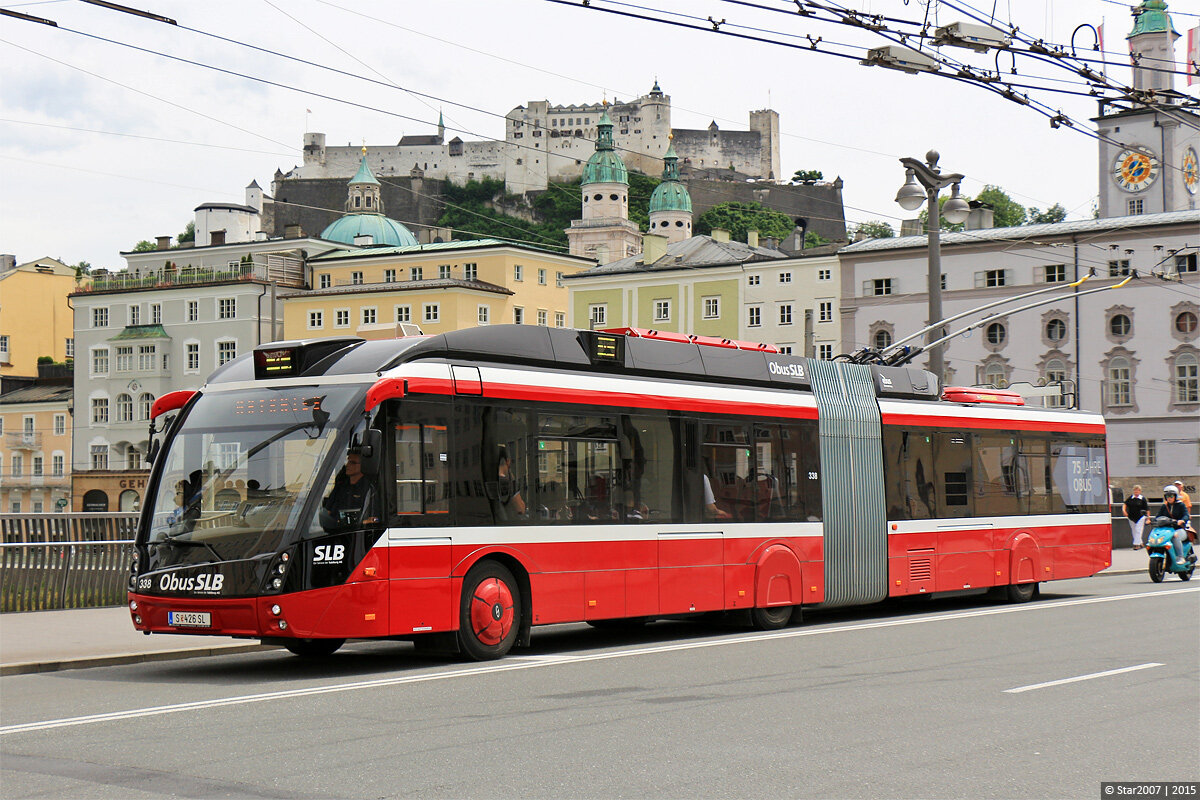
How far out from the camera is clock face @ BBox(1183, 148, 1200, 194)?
3563 inches

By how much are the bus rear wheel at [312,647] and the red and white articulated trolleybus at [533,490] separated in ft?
0.10

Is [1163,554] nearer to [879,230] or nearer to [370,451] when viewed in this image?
[370,451]

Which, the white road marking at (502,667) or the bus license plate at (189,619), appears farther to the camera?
the bus license plate at (189,619)

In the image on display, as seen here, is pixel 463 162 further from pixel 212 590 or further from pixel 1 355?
pixel 212 590

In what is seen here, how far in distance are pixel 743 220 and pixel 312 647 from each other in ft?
464

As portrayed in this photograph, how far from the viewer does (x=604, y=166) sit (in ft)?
485

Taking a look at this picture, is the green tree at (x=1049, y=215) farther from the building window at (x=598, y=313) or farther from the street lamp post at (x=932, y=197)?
the street lamp post at (x=932, y=197)

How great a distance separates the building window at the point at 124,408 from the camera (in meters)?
94.1

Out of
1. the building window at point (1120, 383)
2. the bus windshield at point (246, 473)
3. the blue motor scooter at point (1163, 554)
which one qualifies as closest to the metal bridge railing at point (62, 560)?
the bus windshield at point (246, 473)

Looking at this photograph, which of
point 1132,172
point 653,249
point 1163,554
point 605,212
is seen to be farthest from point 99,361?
point 1163,554

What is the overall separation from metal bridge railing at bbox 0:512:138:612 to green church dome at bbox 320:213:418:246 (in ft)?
296

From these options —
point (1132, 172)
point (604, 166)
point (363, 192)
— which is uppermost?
point (604, 166)

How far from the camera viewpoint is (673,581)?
15531 millimetres

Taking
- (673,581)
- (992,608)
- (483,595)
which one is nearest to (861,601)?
(992,608)
